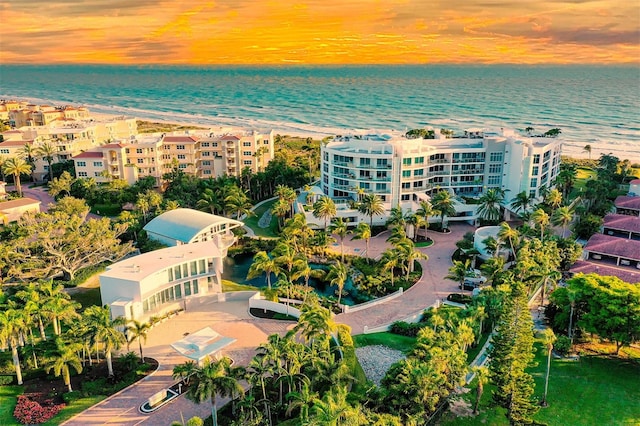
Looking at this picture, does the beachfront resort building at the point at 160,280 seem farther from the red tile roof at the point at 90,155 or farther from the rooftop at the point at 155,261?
the red tile roof at the point at 90,155

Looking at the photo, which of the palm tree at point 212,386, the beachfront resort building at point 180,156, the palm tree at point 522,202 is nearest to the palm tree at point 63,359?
the palm tree at point 212,386

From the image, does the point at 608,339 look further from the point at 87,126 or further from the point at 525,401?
the point at 87,126

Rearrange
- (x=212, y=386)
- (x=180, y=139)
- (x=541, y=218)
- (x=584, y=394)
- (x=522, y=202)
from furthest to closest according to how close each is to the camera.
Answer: (x=180, y=139) → (x=522, y=202) → (x=541, y=218) → (x=584, y=394) → (x=212, y=386)

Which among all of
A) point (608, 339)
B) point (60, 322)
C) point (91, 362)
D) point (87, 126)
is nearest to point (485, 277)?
point (608, 339)

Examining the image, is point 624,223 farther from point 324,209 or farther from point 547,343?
point 324,209

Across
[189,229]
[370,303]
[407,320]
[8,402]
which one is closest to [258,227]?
[189,229]

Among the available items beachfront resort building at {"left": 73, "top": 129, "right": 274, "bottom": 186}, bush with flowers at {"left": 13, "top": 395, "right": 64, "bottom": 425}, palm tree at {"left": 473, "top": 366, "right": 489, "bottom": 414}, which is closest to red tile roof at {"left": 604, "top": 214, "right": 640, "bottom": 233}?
palm tree at {"left": 473, "top": 366, "right": 489, "bottom": 414}
